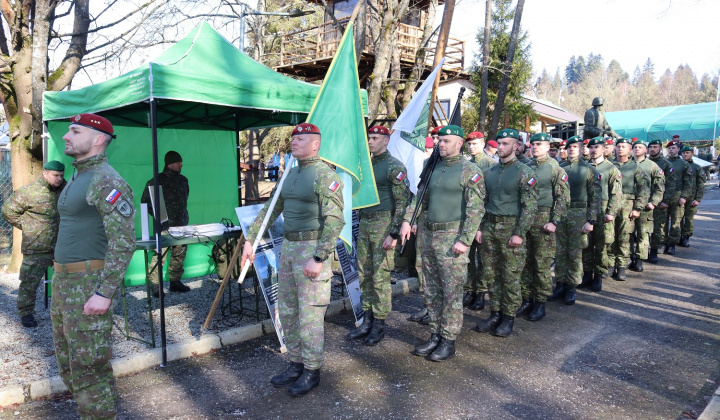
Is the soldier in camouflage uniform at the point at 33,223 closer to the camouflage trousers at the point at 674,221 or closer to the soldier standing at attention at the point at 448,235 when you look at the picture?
the soldier standing at attention at the point at 448,235

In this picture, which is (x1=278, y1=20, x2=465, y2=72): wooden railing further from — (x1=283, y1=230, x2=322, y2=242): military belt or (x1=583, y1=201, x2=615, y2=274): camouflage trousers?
(x1=283, y1=230, x2=322, y2=242): military belt

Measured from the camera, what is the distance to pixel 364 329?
543 centimetres

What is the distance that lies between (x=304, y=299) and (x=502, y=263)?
8.40 feet

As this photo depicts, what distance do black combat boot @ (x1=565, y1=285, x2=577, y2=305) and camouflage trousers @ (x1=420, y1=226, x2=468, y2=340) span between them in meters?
2.73

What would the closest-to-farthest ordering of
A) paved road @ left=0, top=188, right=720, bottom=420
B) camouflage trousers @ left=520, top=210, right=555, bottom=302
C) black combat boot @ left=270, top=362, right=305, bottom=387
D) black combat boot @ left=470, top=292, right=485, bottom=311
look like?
1. paved road @ left=0, top=188, right=720, bottom=420
2. black combat boot @ left=270, top=362, right=305, bottom=387
3. camouflage trousers @ left=520, top=210, right=555, bottom=302
4. black combat boot @ left=470, top=292, right=485, bottom=311

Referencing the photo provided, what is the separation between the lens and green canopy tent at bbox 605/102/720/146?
34500 mm

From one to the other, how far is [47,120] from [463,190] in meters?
5.47

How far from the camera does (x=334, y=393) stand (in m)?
4.10

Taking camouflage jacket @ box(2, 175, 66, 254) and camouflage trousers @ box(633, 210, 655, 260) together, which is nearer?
camouflage jacket @ box(2, 175, 66, 254)

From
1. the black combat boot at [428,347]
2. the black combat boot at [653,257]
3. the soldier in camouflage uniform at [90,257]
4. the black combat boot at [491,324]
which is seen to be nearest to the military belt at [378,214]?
the black combat boot at [428,347]

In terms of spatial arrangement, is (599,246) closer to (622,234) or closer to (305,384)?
(622,234)

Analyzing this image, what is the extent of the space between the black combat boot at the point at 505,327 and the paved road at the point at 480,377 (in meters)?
0.08

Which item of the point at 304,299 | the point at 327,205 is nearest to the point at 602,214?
the point at 327,205

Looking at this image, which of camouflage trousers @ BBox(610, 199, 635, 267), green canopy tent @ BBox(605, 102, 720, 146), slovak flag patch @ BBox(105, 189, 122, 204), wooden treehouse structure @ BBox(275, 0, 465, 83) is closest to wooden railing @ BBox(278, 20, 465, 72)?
wooden treehouse structure @ BBox(275, 0, 465, 83)
